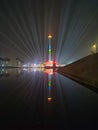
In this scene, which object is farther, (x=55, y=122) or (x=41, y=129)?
(x=55, y=122)

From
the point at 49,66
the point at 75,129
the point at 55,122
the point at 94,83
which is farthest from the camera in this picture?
the point at 49,66

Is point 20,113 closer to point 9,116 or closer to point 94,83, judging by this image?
point 9,116

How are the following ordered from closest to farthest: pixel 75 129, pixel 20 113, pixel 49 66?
pixel 75 129 → pixel 20 113 → pixel 49 66

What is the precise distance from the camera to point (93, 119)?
2066mm

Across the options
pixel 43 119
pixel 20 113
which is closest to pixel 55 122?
pixel 43 119

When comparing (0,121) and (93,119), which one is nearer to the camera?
(0,121)

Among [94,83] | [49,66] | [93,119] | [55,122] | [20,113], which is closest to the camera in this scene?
[55,122]

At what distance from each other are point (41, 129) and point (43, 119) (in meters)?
0.33

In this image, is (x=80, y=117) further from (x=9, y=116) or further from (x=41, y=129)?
(x=9, y=116)

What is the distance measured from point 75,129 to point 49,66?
Result: 53.2m

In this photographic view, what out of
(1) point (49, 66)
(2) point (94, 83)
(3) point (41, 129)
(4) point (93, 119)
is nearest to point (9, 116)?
(3) point (41, 129)

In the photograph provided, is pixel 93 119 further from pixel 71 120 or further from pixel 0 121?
pixel 0 121

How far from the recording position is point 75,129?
1.71 meters

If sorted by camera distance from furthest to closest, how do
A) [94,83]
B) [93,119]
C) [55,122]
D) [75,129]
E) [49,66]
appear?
1. [49,66]
2. [94,83]
3. [93,119]
4. [55,122]
5. [75,129]
